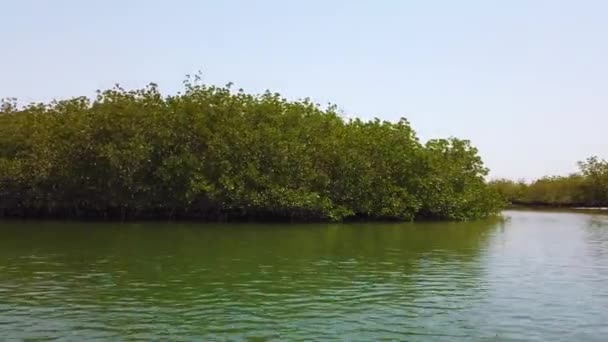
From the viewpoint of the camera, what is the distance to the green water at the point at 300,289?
15547 millimetres

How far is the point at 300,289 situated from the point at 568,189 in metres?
99.1

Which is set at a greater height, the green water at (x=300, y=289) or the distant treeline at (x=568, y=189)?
the distant treeline at (x=568, y=189)

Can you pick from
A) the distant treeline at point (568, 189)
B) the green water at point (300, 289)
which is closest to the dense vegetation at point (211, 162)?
the green water at point (300, 289)

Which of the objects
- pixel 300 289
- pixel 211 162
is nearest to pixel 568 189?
pixel 211 162

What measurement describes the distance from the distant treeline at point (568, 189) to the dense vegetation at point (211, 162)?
39.1 meters

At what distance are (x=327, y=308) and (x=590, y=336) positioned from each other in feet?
22.0

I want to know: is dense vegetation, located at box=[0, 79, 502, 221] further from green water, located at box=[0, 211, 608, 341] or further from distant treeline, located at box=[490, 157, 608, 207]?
distant treeline, located at box=[490, 157, 608, 207]

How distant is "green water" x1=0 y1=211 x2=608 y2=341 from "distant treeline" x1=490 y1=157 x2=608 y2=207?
6670cm

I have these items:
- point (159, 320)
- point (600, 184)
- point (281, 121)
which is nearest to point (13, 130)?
point (281, 121)

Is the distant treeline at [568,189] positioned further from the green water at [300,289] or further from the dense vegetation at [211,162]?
the green water at [300,289]

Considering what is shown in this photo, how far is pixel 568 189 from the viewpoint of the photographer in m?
110

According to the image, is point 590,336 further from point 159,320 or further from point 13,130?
point 13,130

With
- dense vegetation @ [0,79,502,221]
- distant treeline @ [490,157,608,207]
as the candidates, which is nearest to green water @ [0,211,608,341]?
dense vegetation @ [0,79,502,221]

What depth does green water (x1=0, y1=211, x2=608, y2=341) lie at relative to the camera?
15547 millimetres
